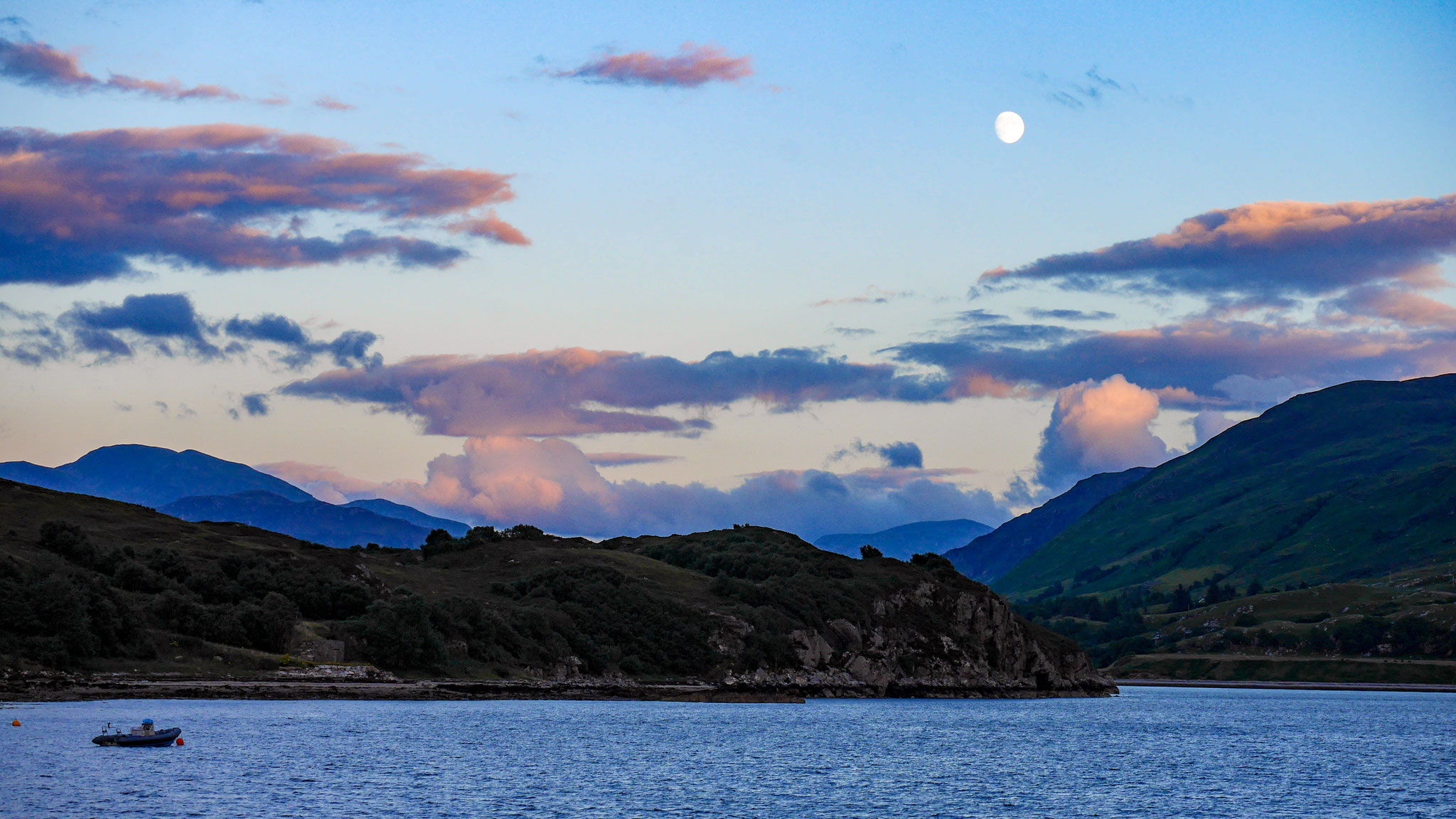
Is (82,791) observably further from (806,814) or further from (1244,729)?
(1244,729)

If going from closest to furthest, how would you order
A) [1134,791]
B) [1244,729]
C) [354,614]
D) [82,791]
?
[82,791] → [1134,791] → [1244,729] → [354,614]

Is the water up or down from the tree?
down

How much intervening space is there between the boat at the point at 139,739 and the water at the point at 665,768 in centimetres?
66

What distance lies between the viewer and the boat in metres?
94.4

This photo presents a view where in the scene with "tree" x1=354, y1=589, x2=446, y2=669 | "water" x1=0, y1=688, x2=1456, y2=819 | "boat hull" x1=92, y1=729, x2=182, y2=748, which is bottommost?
"water" x1=0, y1=688, x2=1456, y2=819

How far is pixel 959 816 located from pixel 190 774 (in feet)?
168

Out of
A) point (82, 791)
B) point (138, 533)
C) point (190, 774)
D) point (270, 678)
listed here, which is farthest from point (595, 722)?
point (138, 533)

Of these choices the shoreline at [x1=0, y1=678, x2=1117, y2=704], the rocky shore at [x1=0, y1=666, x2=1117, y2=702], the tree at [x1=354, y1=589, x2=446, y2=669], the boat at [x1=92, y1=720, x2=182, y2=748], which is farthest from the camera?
the tree at [x1=354, y1=589, x2=446, y2=669]

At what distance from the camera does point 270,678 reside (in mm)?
156375

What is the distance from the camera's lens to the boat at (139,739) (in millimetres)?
94438

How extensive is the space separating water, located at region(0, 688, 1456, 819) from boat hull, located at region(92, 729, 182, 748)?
61 centimetres

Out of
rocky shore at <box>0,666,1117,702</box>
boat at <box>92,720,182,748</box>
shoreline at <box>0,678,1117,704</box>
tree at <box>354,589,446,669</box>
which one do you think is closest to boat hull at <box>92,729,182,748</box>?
boat at <box>92,720,182,748</box>

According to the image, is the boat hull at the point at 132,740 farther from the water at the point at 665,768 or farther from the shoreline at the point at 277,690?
the shoreline at the point at 277,690

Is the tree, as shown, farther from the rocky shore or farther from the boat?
the boat
